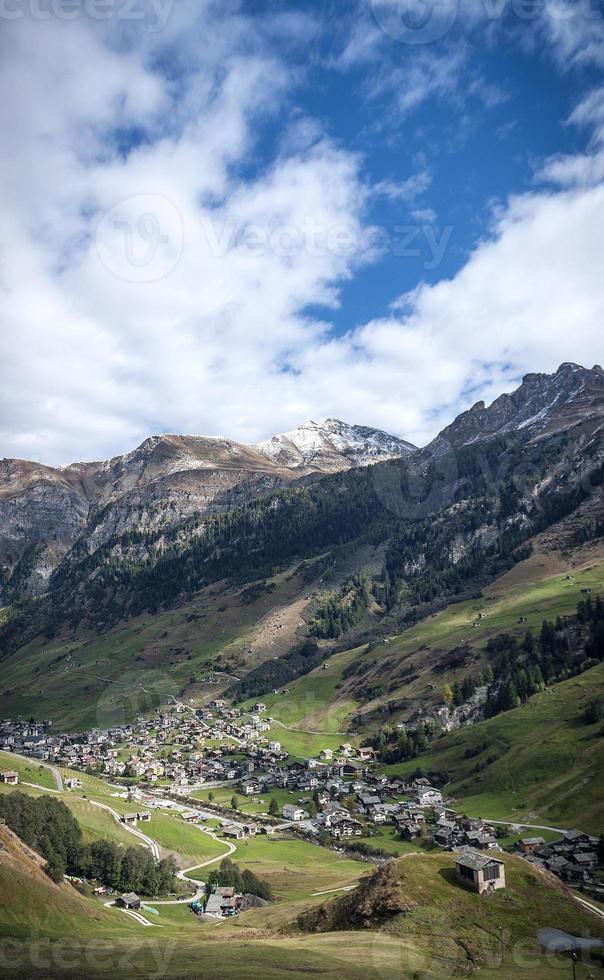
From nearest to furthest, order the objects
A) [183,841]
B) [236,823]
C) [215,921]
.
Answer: [215,921], [183,841], [236,823]

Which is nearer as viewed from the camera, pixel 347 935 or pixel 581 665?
pixel 347 935

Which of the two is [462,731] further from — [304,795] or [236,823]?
[236,823]

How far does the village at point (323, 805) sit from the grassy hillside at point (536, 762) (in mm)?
6935

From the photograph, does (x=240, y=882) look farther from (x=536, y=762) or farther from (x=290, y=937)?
(x=536, y=762)

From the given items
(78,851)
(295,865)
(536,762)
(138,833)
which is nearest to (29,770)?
(138,833)

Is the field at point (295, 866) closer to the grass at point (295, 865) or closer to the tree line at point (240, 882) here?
the grass at point (295, 865)

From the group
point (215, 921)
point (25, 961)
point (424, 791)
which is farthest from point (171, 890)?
point (424, 791)

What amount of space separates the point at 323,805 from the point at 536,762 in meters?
49.3

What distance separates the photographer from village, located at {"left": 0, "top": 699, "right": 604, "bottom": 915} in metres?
87.9

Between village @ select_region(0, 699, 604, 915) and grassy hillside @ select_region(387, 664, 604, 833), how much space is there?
6.94m

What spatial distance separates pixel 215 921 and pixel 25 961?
4027cm

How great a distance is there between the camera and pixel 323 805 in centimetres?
14488

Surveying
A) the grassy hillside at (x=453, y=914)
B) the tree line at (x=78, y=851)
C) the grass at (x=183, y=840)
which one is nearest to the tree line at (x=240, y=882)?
the tree line at (x=78, y=851)

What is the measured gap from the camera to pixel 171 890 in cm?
8738
